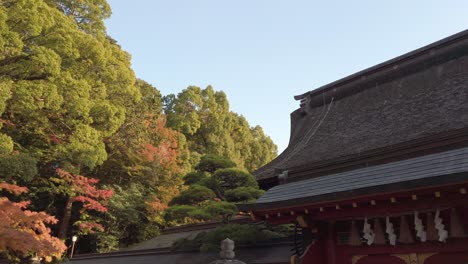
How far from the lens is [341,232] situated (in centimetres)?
682

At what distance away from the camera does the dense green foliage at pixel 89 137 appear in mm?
11234

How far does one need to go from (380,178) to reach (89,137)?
11.1 meters

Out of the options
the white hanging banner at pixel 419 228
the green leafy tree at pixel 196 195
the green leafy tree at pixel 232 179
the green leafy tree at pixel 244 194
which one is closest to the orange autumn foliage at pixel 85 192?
the green leafy tree at pixel 196 195

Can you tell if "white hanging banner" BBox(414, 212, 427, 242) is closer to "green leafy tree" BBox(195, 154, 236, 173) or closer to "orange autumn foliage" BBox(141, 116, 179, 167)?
"green leafy tree" BBox(195, 154, 236, 173)

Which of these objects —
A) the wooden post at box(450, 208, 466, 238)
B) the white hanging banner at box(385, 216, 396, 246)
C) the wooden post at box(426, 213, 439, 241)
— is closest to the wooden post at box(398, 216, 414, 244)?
the white hanging banner at box(385, 216, 396, 246)

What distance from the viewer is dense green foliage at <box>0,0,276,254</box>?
11.2 m

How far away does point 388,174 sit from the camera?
19.0ft

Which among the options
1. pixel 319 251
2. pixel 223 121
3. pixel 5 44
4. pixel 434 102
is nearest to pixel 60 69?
pixel 5 44

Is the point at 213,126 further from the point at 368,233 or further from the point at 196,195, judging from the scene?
the point at 368,233

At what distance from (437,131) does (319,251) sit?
2923 millimetres

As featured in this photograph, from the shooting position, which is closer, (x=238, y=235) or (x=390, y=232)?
(x=390, y=232)

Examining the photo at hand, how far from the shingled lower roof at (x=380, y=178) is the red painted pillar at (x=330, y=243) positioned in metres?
0.84

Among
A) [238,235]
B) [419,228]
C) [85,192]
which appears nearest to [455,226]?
[419,228]

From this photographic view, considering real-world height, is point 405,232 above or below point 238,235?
above
